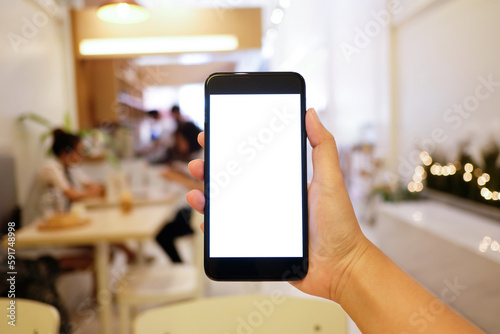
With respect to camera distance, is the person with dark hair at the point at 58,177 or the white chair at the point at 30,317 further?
the person with dark hair at the point at 58,177

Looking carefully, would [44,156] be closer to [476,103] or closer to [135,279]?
[135,279]

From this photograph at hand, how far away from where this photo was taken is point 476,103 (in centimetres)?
225

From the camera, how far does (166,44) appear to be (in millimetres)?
2811

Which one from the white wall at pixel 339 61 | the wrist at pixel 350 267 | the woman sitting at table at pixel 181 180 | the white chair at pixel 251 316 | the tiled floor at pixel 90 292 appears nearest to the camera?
the wrist at pixel 350 267

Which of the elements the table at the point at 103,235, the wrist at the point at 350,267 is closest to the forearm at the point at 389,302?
the wrist at the point at 350,267

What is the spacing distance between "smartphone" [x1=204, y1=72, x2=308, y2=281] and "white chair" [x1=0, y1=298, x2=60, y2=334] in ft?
1.10

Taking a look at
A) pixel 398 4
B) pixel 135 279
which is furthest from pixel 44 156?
pixel 398 4

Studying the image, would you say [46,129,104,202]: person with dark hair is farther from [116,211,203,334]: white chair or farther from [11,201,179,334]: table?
[116,211,203,334]: white chair

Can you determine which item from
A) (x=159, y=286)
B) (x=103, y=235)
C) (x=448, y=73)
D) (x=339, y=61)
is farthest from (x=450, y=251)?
(x=339, y=61)

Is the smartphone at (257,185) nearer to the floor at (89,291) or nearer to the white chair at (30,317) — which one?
the white chair at (30,317)

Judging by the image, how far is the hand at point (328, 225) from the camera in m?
0.66

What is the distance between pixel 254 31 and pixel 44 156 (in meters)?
1.80

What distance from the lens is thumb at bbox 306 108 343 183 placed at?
2.16 feet

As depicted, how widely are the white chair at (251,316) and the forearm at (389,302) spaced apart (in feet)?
0.54
